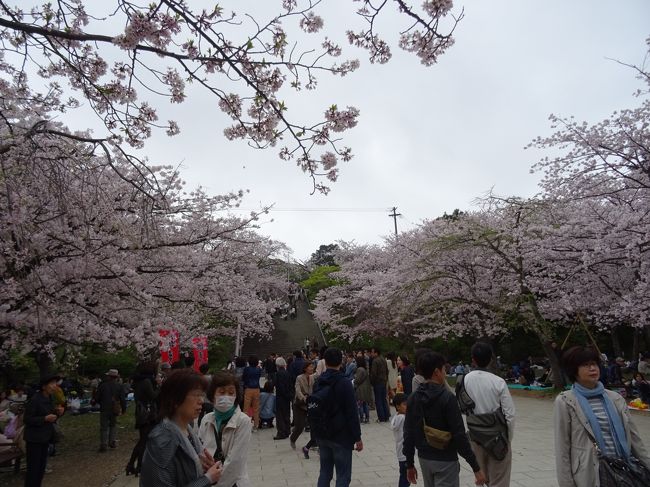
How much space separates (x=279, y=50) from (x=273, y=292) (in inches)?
1166

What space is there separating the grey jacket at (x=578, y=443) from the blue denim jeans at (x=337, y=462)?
174 centimetres

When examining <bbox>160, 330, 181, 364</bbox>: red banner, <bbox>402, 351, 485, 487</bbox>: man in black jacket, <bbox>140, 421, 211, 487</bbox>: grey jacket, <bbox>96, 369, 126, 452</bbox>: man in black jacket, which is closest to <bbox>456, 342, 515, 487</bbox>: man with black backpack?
<bbox>402, 351, 485, 487</bbox>: man in black jacket

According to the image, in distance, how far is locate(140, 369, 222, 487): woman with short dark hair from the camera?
6.78ft

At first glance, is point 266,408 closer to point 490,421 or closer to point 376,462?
point 376,462

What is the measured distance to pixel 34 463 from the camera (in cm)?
534

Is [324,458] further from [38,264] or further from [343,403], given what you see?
[38,264]

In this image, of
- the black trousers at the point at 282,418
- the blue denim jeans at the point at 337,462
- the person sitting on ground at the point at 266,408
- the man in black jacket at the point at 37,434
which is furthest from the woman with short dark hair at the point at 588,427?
the person sitting on ground at the point at 266,408

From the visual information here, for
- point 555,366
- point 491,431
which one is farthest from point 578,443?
point 555,366

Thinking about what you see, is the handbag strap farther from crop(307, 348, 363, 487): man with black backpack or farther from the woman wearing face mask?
crop(307, 348, 363, 487): man with black backpack

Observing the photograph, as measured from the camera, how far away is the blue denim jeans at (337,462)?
12.8 ft

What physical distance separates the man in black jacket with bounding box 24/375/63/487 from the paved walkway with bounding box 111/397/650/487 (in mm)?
1236

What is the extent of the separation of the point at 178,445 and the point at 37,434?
4480mm

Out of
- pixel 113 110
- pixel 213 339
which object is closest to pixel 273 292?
pixel 213 339

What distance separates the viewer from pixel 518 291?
13.6 metres
